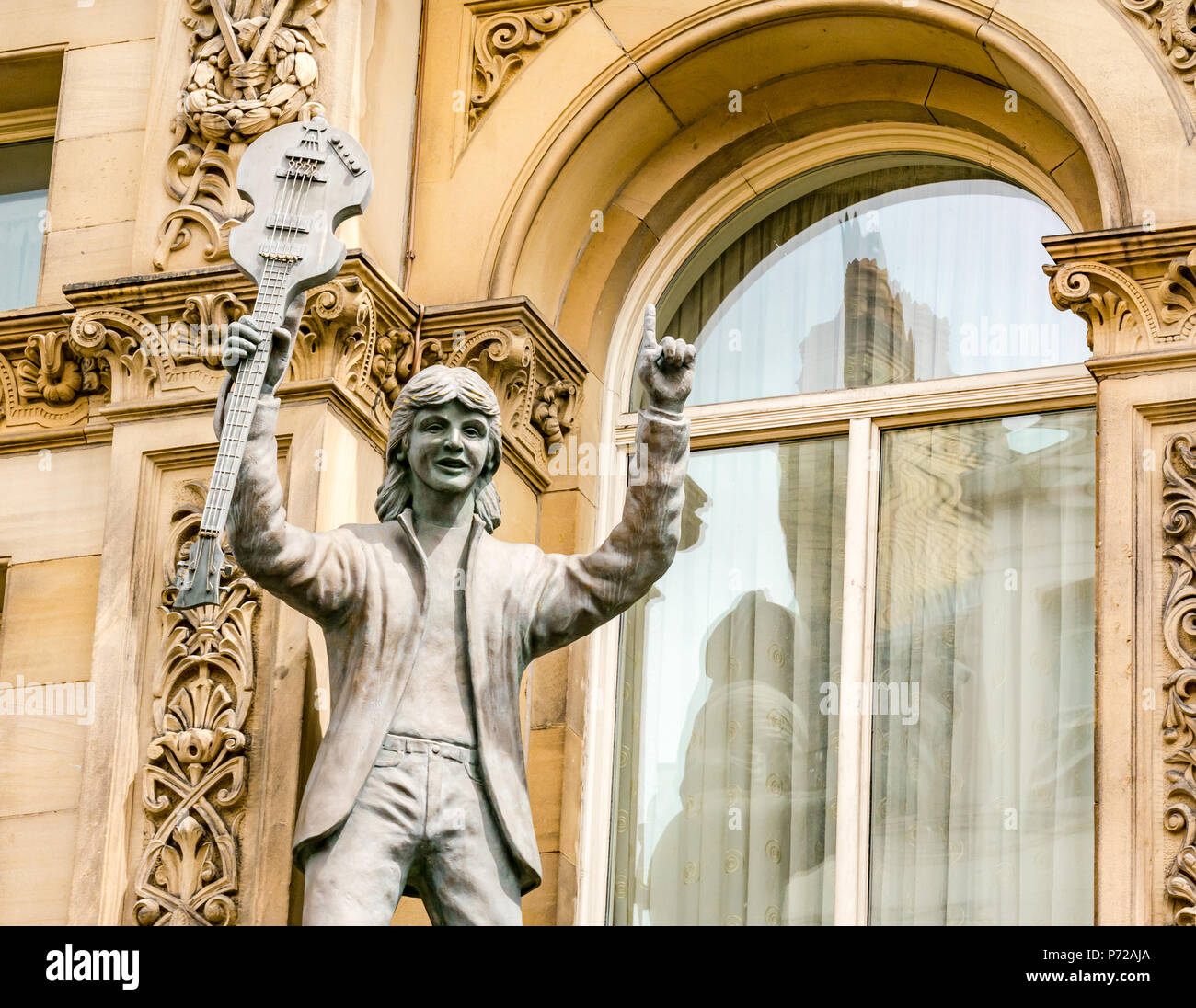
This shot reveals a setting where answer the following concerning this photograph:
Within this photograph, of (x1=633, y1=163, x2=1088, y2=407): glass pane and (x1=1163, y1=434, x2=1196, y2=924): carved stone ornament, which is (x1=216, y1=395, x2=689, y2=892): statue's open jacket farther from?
(x1=633, y1=163, x2=1088, y2=407): glass pane

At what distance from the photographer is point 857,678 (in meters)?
10.4

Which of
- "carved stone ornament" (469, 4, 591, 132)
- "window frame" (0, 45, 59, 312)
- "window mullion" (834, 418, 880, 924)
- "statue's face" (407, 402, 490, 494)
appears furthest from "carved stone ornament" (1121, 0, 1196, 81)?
"window frame" (0, 45, 59, 312)

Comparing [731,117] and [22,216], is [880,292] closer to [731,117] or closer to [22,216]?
[731,117]

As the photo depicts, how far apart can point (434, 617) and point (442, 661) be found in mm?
148

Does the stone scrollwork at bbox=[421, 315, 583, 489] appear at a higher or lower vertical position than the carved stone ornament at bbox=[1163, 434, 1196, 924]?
higher

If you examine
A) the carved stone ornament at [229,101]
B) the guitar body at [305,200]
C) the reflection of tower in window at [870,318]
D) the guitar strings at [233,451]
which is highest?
the carved stone ornament at [229,101]

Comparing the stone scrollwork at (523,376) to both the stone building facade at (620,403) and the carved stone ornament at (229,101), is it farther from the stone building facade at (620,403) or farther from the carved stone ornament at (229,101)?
the carved stone ornament at (229,101)


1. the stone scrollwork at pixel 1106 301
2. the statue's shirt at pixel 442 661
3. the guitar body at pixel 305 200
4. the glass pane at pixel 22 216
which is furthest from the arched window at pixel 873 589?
the glass pane at pixel 22 216

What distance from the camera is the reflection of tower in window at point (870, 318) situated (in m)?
11.0

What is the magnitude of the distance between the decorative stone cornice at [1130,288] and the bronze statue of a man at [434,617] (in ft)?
6.42

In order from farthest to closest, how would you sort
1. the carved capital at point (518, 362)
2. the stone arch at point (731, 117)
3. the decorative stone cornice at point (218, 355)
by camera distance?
the stone arch at point (731, 117), the carved capital at point (518, 362), the decorative stone cornice at point (218, 355)

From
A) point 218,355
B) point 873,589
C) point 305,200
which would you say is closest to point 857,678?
point 873,589

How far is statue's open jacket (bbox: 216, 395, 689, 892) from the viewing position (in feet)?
28.0

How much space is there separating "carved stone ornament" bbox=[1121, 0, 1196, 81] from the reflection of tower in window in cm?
148
